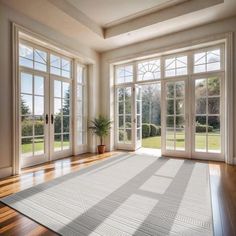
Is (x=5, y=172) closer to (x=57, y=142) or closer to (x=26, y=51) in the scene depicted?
(x=57, y=142)

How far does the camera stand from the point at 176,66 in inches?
181

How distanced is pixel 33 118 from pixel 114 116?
2437mm

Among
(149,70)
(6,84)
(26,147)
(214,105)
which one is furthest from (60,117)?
(214,105)

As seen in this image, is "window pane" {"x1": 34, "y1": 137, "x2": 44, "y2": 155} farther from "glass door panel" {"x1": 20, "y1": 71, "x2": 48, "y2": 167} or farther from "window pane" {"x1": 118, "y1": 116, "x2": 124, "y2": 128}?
"window pane" {"x1": 118, "y1": 116, "x2": 124, "y2": 128}

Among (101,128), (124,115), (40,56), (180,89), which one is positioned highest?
(40,56)

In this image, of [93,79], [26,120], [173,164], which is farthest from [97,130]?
[173,164]

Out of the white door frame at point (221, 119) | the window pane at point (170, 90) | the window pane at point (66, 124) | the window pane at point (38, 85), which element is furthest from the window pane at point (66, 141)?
the white door frame at point (221, 119)

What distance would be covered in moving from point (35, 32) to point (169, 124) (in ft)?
12.2

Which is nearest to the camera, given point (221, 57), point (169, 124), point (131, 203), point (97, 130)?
point (131, 203)

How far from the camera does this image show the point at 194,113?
170 inches

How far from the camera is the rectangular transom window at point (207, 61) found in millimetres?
4105

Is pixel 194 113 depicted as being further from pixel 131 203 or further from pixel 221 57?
pixel 131 203

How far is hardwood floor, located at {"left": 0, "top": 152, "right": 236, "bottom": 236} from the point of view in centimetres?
163

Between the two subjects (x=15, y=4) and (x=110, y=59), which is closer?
(x=15, y=4)
